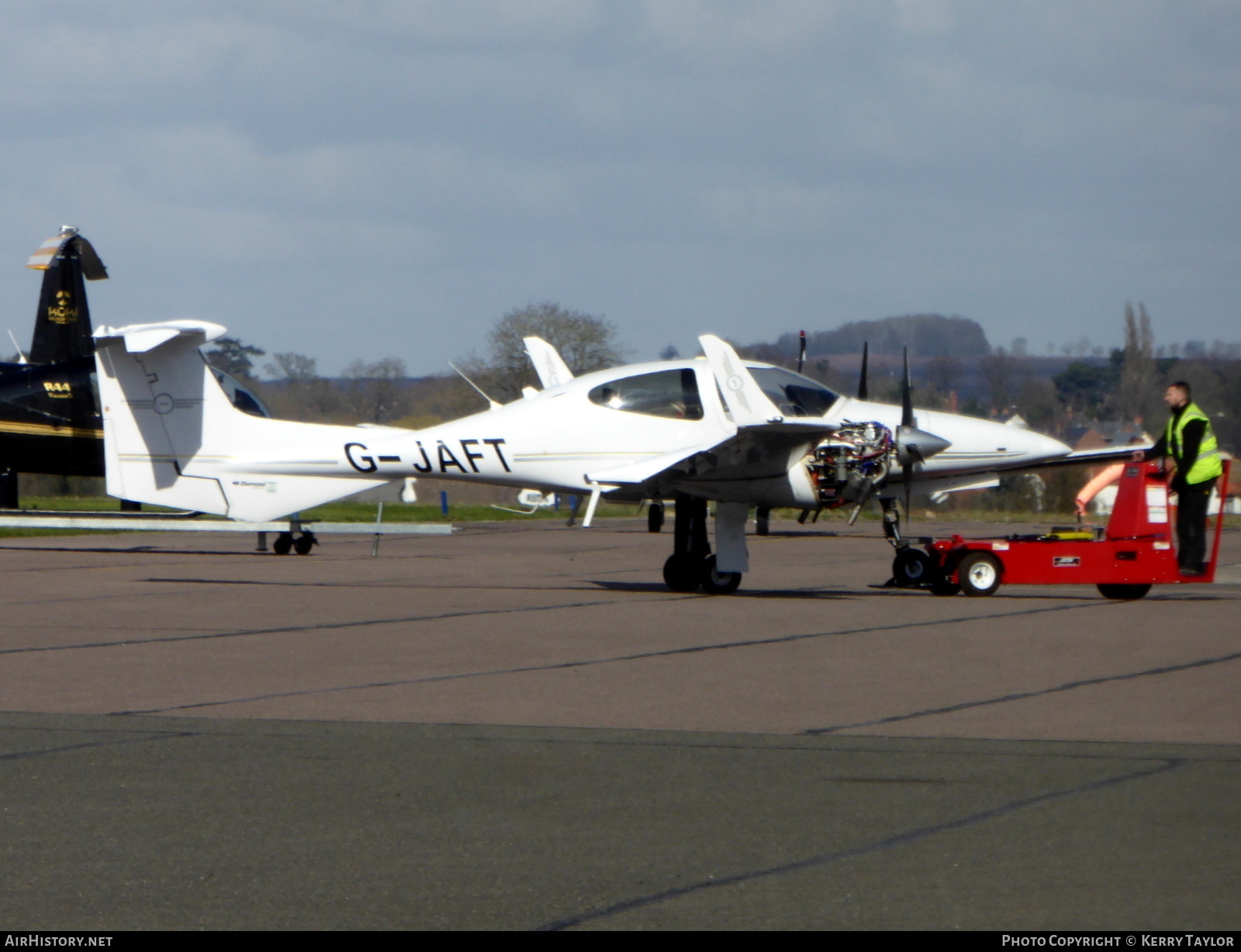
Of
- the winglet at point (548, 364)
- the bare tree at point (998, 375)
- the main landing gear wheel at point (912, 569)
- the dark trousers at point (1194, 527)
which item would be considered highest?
the bare tree at point (998, 375)

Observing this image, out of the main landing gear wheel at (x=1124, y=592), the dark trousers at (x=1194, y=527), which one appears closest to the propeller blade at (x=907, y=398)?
the main landing gear wheel at (x=1124, y=592)

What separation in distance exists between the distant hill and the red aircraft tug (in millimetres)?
48002

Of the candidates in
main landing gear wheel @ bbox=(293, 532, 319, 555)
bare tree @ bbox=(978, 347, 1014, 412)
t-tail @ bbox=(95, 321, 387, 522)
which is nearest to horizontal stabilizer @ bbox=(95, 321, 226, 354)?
t-tail @ bbox=(95, 321, 387, 522)

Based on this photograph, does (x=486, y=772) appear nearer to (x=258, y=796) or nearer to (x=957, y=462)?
(x=258, y=796)

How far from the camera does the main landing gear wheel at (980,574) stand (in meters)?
14.7

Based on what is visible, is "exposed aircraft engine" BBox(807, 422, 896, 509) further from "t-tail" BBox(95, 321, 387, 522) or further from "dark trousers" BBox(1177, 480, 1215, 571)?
"t-tail" BBox(95, 321, 387, 522)

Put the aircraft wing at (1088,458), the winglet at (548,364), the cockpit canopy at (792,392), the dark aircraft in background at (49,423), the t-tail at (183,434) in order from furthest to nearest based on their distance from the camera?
the winglet at (548,364) → the dark aircraft in background at (49,423) → the aircraft wing at (1088,458) → the t-tail at (183,434) → the cockpit canopy at (792,392)

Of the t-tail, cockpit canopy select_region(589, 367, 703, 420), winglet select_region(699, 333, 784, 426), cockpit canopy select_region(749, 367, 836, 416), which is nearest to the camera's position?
winglet select_region(699, 333, 784, 426)

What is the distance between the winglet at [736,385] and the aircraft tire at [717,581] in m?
1.66

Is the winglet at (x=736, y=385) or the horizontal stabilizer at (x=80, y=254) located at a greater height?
the horizontal stabilizer at (x=80, y=254)

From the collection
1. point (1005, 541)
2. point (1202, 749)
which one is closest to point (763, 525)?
point (1005, 541)

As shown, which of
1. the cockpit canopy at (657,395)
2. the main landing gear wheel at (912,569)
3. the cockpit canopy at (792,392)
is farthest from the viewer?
the cockpit canopy at (792,392)

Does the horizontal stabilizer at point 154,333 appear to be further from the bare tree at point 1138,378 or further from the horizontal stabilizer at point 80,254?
the bare tree at point 1138,378

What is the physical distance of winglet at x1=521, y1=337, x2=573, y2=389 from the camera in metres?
27.0
